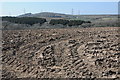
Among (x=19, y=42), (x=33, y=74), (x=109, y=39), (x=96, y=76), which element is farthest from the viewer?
(x=19, y=42)

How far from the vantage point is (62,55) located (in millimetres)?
10180

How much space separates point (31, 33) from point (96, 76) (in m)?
5.44

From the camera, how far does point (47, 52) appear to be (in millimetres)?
10492

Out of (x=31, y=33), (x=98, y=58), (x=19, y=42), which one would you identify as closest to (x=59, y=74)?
(x=98, y=58)

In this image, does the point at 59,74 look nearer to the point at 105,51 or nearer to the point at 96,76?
the point at 96,76

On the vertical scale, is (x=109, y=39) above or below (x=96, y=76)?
above

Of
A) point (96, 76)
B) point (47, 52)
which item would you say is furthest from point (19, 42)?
point (96, 76)

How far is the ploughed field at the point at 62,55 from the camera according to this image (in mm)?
8945

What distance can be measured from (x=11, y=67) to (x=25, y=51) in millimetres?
1217

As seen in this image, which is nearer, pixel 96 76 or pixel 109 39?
pixel 96 76

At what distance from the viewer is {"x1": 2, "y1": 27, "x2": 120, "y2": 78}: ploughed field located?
895 cm

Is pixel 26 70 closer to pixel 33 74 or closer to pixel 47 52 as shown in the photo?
pixel 33 74

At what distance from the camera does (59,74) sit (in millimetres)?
8883

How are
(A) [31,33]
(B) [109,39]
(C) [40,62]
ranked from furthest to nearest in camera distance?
(A) [31,33], (B) [109,39], (C) [40,62]
